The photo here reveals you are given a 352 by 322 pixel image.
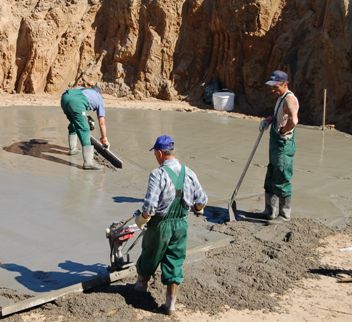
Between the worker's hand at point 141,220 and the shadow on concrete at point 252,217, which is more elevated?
the worker's hand at point 141,220

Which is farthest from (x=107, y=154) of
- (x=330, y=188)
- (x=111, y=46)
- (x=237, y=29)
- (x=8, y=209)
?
(x=111, y=46)

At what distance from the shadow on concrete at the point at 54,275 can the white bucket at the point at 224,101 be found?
940cm

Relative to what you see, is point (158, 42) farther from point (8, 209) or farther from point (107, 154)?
point (8, 209)

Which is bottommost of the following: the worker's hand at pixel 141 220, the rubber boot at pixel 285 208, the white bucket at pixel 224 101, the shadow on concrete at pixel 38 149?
the rubber boot at pixel 285 208

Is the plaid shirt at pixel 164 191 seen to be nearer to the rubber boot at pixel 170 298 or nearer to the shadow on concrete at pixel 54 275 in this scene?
the rubber boot at pixel 170 298

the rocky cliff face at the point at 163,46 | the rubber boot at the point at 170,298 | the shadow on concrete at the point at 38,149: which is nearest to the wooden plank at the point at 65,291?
the rubber boot at the point at 170,298

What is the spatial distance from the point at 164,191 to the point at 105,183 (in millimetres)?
3837

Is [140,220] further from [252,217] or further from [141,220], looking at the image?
[252,217]

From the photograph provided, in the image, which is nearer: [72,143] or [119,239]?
[119,239]

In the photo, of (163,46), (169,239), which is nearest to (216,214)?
(169,239)

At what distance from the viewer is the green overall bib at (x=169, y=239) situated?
461cm

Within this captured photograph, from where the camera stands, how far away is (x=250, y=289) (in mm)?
5137

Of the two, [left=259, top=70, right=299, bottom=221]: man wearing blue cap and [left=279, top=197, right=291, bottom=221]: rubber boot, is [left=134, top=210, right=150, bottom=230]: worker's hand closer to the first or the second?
[left=259, top=70, right=299, bottom=221]: man wearing blue cap

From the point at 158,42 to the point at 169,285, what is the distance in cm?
1236
